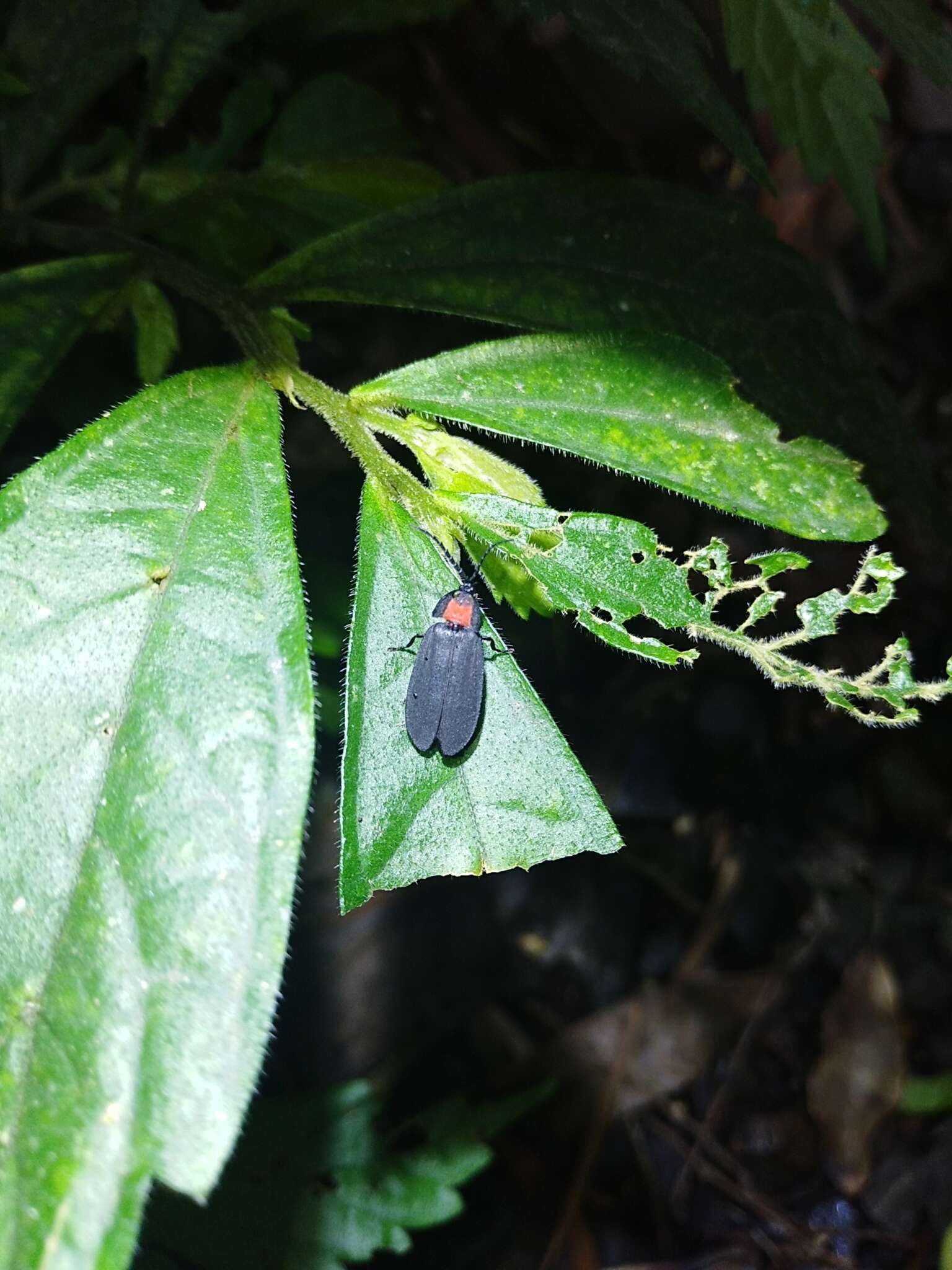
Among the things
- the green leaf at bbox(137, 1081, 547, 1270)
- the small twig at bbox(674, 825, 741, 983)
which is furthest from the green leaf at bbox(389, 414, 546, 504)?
the small twig at bbox(674, 825, 741, 983)

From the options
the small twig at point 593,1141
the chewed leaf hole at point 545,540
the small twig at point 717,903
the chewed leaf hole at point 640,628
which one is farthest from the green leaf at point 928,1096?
the chewed leaf hole at point 545,540

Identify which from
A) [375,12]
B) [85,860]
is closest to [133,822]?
[85,860]

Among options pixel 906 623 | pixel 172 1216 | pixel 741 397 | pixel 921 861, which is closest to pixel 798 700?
pixel 906 623

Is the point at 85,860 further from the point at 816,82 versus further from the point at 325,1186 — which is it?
the point at 325,1186

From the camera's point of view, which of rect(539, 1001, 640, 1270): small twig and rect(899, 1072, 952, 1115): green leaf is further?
rect(899, 1072, 952, 1115): green leaf

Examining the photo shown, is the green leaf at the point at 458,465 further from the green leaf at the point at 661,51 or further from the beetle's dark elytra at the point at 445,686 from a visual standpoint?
the green leaf at the point at 661,51

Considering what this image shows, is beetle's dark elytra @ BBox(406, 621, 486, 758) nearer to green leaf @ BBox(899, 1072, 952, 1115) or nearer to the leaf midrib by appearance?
the leaf midrib
